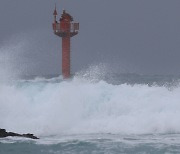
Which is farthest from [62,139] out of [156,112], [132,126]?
[156,112]

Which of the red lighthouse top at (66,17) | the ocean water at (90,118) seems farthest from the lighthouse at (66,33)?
the ocean water at (90,118)

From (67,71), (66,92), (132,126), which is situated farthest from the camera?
(67,71)

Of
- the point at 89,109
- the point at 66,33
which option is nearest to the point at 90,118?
the point at 89,109

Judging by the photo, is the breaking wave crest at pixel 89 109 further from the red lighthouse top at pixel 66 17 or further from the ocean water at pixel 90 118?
the red lighthouse top at pixel 66 17

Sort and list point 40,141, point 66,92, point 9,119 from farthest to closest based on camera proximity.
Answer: point 66,92
point 9,119
point 40,141

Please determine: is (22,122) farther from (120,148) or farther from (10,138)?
(120,148)

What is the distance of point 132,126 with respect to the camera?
21828mm

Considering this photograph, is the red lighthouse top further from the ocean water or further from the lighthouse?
the ocean water

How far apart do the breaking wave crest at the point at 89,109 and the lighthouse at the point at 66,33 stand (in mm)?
6914

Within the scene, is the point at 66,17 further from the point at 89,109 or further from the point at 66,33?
the point at 89,109

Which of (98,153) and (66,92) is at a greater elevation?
(66,92)

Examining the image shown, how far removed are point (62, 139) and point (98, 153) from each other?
2631 millimetres

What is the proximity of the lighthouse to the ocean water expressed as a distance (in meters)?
5.68

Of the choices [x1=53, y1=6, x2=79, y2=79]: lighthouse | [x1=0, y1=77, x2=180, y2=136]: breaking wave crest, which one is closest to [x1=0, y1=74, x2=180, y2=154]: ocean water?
[x1=0, y1=77, x2=180, y2=136]: breaking wave crest
